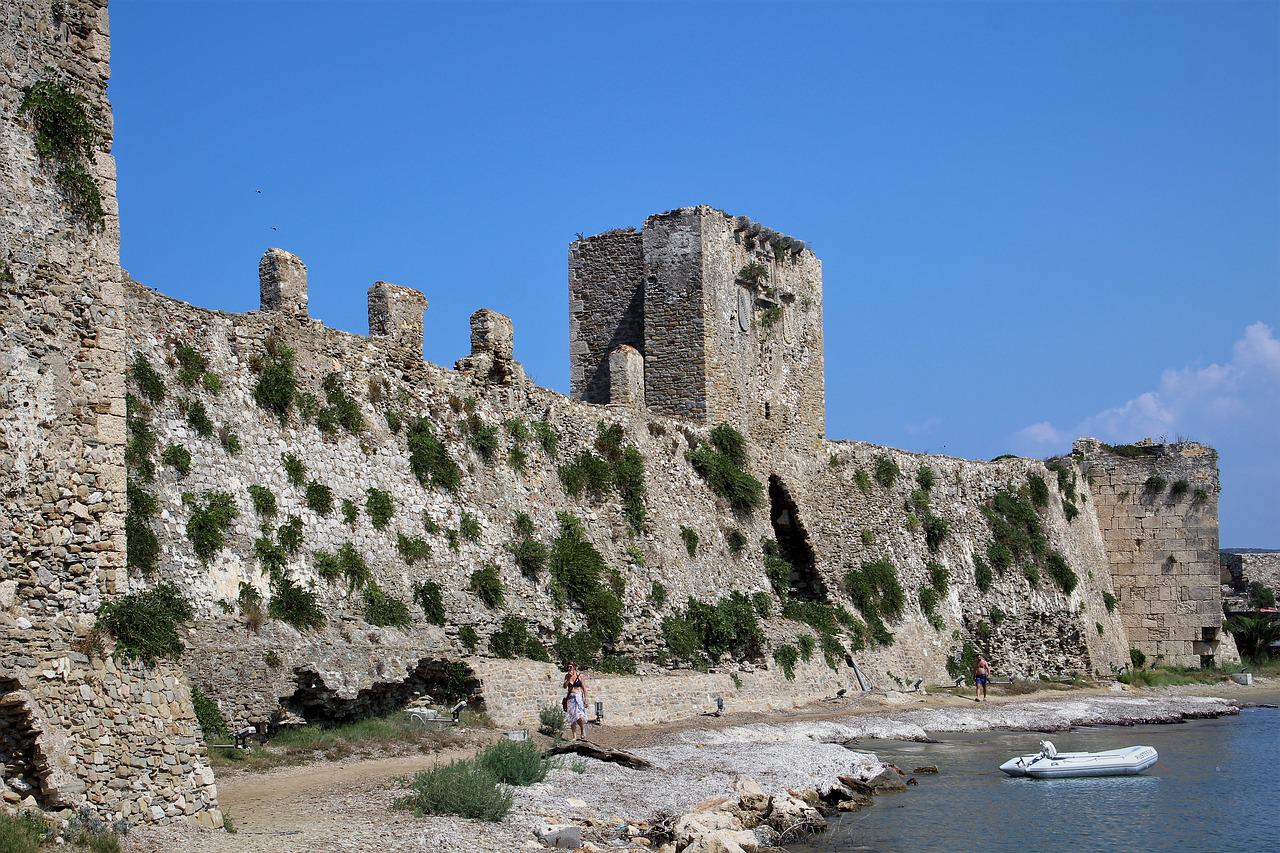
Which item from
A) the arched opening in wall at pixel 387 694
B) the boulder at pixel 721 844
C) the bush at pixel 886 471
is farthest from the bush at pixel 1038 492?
the boulder at pixel 721 844

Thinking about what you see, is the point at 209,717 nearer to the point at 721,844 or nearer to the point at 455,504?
the point at 721,844

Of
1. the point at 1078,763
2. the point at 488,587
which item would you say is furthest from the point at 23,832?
the point at 1078,763

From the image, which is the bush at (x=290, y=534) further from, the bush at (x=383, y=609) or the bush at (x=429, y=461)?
the bush at (x=429, y=461)

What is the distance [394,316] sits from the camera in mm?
25516

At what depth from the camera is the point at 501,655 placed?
24203 mm

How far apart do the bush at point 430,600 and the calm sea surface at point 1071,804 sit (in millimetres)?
7533

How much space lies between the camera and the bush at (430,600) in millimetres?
23234

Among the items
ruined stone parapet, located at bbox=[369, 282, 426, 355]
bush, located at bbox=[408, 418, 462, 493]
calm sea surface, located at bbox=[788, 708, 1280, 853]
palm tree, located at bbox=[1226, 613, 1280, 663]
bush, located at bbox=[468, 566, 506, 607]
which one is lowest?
calm sea surface, located at bbox=[788, 708, 1280, 853]

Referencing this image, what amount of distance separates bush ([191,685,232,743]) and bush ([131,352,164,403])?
174 inches

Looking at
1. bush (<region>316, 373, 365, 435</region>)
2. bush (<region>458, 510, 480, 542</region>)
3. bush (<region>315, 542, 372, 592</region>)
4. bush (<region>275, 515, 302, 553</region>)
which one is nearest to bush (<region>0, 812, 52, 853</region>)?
bush (<region>275, 515, 302, 553</region>)

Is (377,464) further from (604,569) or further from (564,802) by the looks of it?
(564,802)

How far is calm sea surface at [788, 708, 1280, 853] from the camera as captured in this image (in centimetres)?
1927

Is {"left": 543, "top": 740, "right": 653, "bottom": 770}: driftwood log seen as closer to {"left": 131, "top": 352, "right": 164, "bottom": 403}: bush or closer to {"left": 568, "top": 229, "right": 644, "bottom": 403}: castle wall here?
{"left": 131, "top": 352, "right": 164, "bottom": 403}: bush

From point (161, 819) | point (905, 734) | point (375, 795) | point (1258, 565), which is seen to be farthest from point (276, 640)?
point (1258, 565)
